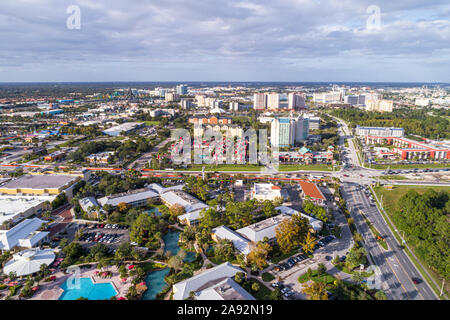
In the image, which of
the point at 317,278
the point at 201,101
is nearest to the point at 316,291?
the point at 317,278

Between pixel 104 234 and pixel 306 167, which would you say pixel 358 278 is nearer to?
pixel 104 234

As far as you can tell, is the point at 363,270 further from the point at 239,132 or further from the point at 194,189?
the point at 239,132

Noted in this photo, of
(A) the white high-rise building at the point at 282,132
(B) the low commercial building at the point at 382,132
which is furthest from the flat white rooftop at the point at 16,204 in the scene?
(B) the low commercial building at the point at 382,132

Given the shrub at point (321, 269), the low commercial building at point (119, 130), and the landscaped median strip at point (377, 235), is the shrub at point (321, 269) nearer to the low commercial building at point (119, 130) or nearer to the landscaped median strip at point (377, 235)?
the landscaped median strip at point (377, 235)

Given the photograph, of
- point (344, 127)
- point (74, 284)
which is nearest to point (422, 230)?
point (74, 284)

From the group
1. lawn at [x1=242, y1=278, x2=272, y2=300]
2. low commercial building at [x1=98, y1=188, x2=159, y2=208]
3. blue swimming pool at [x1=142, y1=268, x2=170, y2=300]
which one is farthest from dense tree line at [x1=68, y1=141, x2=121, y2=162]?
lawn at [x1=242, y1=278, x2=272, y2=300]
